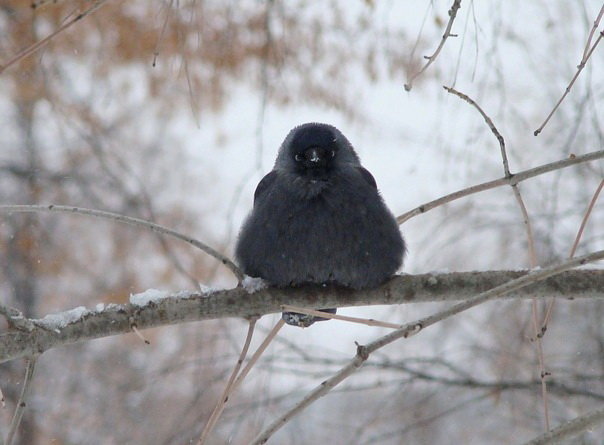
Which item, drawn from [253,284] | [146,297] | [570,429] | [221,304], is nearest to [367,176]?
[253,284]

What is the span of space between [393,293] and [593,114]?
1761mm

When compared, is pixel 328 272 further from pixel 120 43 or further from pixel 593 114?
pixel 120 43

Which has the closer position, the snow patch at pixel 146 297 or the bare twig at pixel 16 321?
the bare twig at pixel 16 321

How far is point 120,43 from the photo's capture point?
17.1ft

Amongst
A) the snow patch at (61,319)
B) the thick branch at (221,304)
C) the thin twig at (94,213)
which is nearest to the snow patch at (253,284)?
the thick branch at (221,304)

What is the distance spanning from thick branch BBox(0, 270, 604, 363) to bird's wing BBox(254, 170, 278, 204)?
0.67 metres

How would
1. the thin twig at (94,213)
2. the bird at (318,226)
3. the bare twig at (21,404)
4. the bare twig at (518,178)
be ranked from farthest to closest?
the bird at (318,226) → the thin twig at (94,213) → the bare twig at (518,178) → the bare twig at (21,404)

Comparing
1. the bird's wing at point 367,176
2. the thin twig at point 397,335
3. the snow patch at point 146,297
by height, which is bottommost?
the thin twig at point 397,335

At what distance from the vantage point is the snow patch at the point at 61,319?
7.19 ft

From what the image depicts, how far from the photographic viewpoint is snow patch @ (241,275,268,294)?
8.15 ft

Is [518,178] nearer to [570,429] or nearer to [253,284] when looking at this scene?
[570,429]

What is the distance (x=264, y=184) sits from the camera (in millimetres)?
3086

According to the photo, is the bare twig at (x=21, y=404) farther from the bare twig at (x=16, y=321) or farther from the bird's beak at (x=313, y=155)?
the bird's beak at (x=313, y=155)

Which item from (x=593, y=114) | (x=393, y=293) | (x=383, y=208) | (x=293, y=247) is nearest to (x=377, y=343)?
(x=393, y=293)
